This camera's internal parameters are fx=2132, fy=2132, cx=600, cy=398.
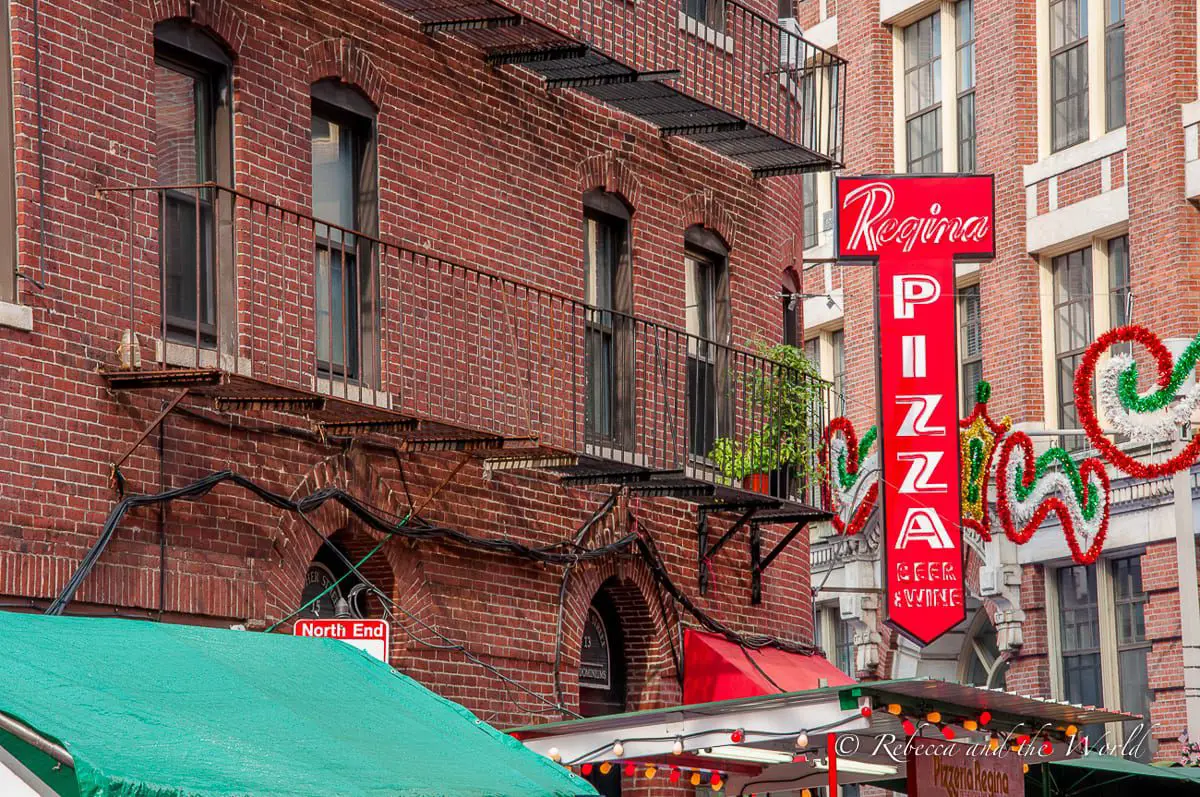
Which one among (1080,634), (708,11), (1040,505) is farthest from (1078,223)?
(708,11)

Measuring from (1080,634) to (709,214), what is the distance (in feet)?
Answer: 49.8

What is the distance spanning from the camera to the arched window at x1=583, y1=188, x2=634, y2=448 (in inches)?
714

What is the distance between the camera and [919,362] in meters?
21.6

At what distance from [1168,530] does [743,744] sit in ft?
60.7

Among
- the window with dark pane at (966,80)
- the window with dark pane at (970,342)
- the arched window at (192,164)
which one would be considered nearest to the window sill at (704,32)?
the arched window at (192,164)

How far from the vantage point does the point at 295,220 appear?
15.1 metres

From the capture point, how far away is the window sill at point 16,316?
12383mm

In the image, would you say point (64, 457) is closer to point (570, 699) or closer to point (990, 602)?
point (570, 699)

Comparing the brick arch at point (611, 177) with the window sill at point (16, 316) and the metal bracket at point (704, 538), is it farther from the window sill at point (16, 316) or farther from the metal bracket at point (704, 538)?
the window sill at point (16, 316)

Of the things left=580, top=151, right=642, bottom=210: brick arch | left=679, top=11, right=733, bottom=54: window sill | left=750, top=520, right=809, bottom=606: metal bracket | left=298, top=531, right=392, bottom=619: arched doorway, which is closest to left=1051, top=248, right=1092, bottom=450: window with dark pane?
left=750, top=520, right=809, bottom=606: metal bracket

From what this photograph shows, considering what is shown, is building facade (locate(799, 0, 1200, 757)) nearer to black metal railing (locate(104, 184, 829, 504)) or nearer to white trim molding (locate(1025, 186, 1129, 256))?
white trim molding (locate(1025, 186, 1129, 256))

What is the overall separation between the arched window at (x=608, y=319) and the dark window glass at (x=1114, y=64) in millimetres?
16115

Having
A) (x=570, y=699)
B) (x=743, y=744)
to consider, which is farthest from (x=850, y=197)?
(x=743, y=744)

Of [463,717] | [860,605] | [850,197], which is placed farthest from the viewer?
[860,605]
